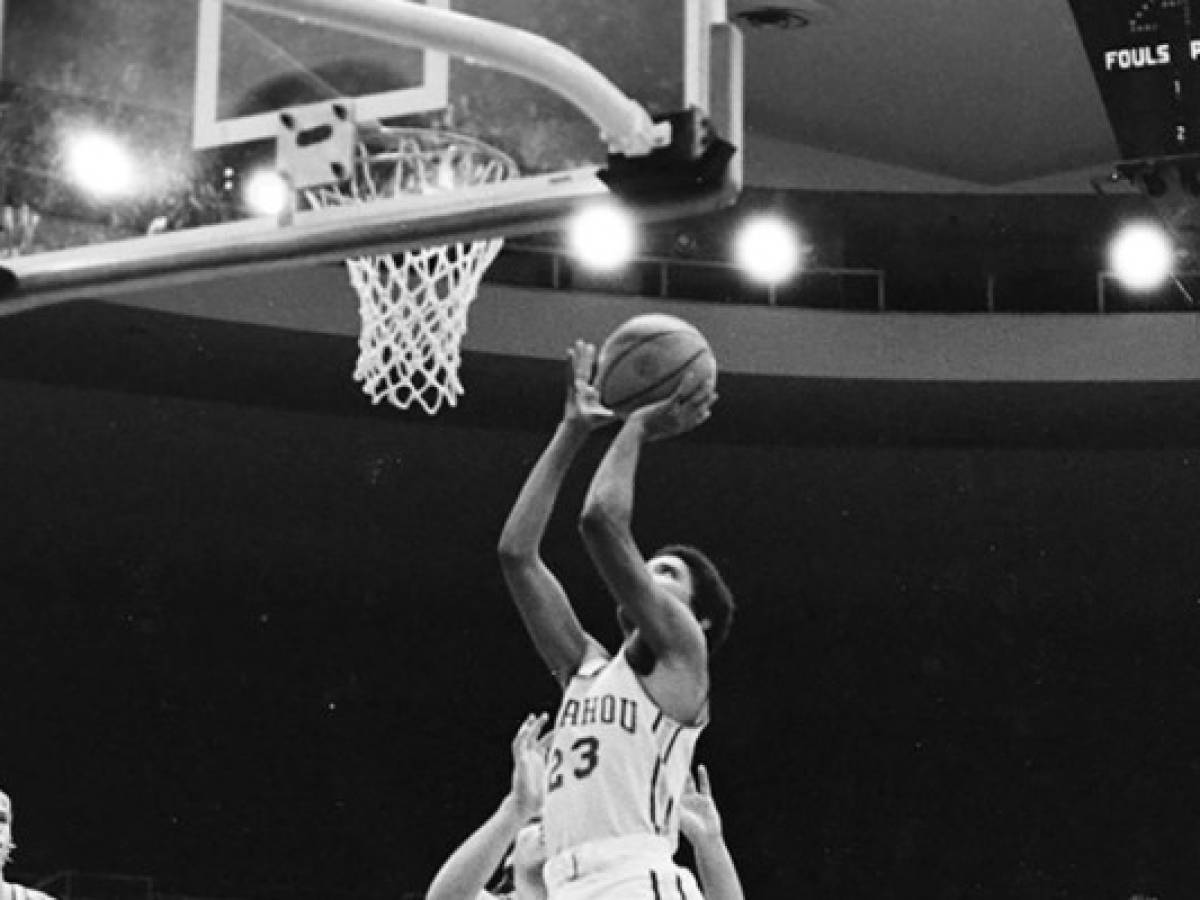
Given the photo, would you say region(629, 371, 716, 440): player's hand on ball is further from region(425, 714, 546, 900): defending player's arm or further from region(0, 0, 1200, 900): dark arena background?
region(0, 0, 1200, 900): dark arena background

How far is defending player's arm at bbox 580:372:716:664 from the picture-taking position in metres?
4.46

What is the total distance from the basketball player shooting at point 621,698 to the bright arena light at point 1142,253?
833 cm

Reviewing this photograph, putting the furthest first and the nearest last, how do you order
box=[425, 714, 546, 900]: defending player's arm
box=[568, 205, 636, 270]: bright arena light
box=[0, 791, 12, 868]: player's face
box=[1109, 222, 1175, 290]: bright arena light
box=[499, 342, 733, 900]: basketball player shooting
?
box=[1109, 222, 1175, 290]: bright arena light < box=[568, 205, 636, 270]: bright arena light < box=[0, 791, 12, 868]: player's face < box=[425, 714, 546, 900]: defending player's arm < box=[499, 342, 733, 900]: basketball player shooting

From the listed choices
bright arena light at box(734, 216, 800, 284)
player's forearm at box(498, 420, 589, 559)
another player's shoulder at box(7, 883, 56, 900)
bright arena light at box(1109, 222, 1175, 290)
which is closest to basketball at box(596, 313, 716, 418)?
player's forearm at box(498, 420, 589, 559)

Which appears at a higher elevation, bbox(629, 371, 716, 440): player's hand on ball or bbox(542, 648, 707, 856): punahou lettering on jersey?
bbox(629, 371, 716, 440): player's hand on ball

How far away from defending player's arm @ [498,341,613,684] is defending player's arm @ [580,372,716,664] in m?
0.08

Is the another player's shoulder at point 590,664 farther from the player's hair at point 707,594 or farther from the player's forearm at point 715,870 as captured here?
the player's forearm at point 715,870

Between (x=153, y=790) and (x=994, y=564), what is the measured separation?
5583 mm

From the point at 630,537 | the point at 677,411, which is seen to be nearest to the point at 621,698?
the point at 630,537

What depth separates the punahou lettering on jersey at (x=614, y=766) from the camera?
447 centimetres

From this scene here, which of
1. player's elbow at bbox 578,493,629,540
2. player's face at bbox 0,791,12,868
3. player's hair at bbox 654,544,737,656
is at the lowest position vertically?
player's face at bbox 0,791,12,868

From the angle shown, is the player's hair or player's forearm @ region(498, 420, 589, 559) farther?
the player's hair

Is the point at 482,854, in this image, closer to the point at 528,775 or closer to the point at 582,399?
the point at 528,775

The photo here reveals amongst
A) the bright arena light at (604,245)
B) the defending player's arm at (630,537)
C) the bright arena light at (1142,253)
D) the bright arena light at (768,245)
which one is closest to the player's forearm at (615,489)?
the defending player's arm at (630,537)
